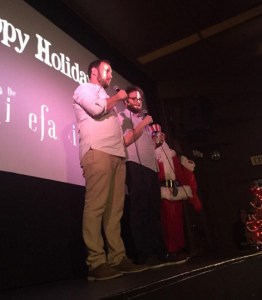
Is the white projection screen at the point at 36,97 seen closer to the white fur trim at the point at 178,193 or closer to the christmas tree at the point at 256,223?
the white fur trim at the point at 178,193

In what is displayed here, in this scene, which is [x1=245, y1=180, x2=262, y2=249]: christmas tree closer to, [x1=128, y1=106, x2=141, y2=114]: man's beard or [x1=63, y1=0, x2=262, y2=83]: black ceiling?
[x1=63, y1=0, x2=262, y2=83]: black ceiling

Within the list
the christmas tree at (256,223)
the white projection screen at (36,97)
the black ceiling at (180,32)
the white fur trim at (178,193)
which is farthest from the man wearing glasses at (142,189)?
the christmas tree at (256,223)

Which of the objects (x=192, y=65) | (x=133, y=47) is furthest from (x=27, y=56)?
(x=192, y=65)

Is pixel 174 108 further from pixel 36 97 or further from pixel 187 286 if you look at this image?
pixel 187 286

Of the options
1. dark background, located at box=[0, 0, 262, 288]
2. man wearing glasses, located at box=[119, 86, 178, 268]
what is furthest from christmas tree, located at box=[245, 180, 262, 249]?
man wearing glasses, located at box=[119, 86, 178, 268]

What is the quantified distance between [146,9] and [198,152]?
224cm

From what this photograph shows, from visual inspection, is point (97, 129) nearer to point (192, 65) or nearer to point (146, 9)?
point (146, 9)

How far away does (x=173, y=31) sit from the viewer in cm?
330

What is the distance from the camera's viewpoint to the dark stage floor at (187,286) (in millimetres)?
862

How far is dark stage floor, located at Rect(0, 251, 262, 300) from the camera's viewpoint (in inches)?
33.9

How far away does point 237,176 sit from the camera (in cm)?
462

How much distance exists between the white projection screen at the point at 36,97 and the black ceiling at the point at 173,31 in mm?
282

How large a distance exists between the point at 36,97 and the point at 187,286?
143 cm

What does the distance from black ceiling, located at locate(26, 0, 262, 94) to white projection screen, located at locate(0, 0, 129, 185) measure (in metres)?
0.28
